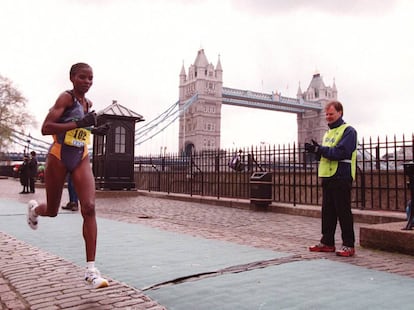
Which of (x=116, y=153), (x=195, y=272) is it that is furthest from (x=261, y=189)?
(x=195, y=272)

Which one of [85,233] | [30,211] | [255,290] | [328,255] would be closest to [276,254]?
[328,255]

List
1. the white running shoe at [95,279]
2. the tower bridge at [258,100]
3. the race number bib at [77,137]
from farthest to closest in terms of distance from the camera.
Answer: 1. the tower bridge at [258,100]
2. the race number bib at [77,137]
3. the white running shoe at [95,279]

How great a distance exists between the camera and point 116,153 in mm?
13289

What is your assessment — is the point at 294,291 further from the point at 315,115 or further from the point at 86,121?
the point at 315,115

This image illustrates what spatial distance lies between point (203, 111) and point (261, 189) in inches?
3875

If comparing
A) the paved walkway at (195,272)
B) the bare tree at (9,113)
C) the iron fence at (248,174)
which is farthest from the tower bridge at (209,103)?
the paved walkway at (195,272)

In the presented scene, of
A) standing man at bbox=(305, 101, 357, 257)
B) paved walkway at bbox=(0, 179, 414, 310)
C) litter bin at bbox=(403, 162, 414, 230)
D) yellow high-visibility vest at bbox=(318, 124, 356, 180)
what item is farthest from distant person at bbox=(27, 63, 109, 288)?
litter bin at bbox=(403, 162, 414, 230)

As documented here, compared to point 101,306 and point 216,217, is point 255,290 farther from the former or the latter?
point 216,217

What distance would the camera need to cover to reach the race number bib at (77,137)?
295cm

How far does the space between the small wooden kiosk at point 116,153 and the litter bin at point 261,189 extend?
5.53 m

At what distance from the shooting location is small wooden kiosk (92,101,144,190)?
13211 millimetres

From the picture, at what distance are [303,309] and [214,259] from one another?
145 centimetres

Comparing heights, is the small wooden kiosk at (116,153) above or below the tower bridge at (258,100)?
below

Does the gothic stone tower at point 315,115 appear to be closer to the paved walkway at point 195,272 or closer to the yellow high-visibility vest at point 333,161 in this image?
the yellow high-visibility vest at point 333,161
